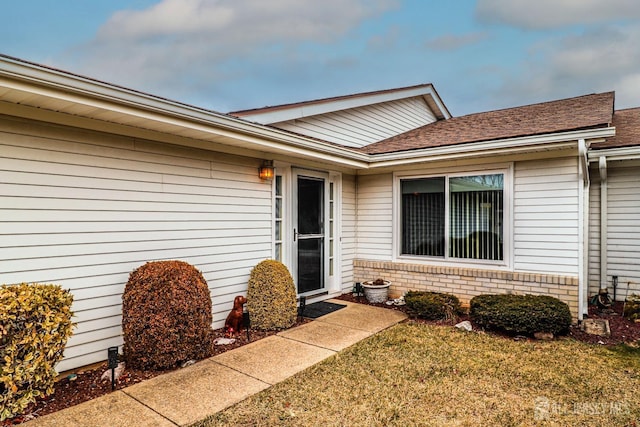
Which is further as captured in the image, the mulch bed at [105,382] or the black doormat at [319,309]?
the black doormat at [319,309]

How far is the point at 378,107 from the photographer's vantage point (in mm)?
8789

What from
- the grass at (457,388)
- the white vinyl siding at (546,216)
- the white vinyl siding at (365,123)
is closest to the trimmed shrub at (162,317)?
the grass at (457,388)

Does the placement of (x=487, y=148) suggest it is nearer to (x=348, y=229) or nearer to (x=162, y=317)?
(x=348, y=229)

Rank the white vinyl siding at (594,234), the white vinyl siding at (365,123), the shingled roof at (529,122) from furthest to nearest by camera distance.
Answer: the white vinyl siding at (365,123) → the white vinyl siding at (594,234) → the shingled roof at (529,122)

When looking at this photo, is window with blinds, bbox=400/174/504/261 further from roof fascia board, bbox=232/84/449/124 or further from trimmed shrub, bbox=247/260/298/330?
trimmed shrub, bbox=247/260/298/330

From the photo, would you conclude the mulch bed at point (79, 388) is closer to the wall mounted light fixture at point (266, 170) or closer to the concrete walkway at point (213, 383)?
the concrete walkway at point (213, 383)

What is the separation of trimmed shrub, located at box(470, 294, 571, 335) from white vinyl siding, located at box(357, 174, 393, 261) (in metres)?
2.34

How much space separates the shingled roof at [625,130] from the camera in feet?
19.4

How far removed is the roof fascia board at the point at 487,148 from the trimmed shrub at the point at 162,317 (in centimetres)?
408

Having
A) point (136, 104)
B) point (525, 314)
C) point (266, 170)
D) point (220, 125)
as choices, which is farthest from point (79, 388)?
point (525, 314)

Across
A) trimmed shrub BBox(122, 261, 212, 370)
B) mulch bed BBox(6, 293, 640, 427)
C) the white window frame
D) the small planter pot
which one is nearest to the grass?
mulch bed BBox(6, 293, 640, 427)

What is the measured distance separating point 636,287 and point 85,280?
8.44m

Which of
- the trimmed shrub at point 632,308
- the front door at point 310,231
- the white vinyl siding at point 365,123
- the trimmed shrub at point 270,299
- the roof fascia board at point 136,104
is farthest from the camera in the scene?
the white vinyl siding at point 365,123

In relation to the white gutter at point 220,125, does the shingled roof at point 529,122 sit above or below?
above
